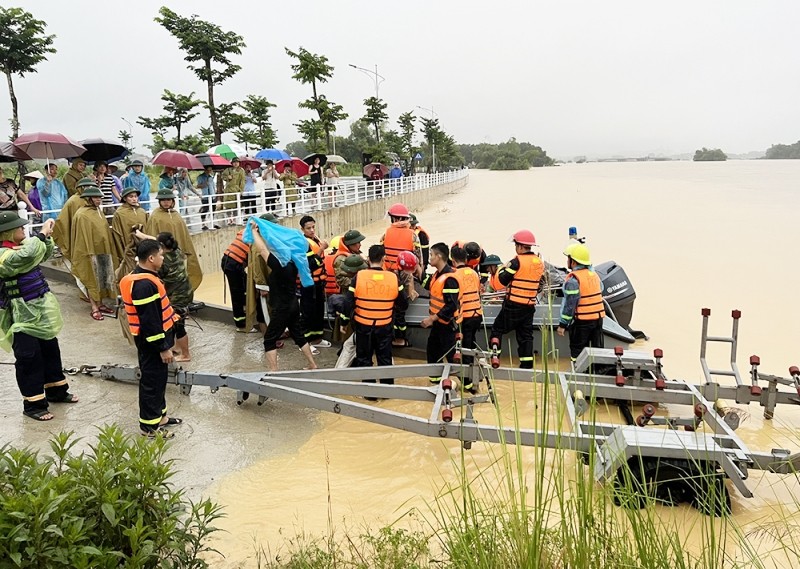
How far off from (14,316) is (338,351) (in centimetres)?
325

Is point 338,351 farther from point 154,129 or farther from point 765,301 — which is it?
point 154,129

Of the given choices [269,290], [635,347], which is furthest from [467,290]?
[635,347]

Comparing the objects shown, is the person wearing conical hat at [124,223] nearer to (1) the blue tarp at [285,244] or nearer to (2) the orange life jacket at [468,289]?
(1) the blue tarp at [285,244]

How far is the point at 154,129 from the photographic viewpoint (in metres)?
29.3

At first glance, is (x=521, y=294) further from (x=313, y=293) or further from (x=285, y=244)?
(x=285, y=244)

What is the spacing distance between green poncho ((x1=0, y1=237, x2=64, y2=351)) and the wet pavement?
2.31 feet

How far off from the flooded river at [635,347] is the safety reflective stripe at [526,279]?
3.30 ft

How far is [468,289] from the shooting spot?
219 inches

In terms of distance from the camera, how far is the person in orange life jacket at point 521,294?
5797 millimetres

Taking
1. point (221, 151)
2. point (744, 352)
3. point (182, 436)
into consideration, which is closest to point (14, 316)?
point (182, 436)

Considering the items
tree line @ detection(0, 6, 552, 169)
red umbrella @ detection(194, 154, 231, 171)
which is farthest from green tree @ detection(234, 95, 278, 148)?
red umbrella @ detection(194, 154, 231, 171)

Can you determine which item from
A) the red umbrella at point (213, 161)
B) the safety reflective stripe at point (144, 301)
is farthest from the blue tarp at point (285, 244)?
the red umbrella at point (213, 161)

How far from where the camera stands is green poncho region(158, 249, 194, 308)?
5.88m

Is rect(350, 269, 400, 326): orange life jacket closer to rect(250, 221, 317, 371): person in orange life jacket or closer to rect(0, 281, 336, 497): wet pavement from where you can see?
rect(250, 221, 317, 371): person in orange life jacket
